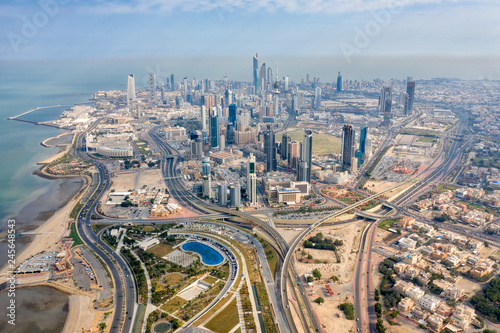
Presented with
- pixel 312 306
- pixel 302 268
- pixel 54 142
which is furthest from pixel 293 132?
pixel 312 306

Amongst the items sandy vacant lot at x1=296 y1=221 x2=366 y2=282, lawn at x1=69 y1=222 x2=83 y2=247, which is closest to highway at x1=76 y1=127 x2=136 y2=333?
lawn at x1=69 y1=222 x2=83 y2=247

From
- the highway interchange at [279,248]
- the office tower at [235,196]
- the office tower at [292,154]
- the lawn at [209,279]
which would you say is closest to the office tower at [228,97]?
the highway interchange at [279,248]

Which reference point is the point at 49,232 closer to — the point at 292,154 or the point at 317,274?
the point at 317,274

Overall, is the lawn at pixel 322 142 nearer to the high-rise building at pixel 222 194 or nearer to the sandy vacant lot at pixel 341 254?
the high-rise building at pixel 222 194

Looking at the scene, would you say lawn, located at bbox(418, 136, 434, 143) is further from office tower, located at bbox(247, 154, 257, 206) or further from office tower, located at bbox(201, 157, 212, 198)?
office tower, located at bbox(201, 157, 212, 198)

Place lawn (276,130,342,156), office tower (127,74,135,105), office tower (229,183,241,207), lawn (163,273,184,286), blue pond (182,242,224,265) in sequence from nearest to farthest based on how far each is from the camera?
1. lawn (163,273,184,286)
2. blue pond (182,242,224,265)
3. office tower (229,183,241,207)
4. lawn (276,130,342,156)
5. office tower (127,74,135,105)

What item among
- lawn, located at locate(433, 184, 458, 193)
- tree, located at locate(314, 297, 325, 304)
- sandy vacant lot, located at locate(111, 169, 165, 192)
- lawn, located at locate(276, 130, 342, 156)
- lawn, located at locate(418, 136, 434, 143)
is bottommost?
tree, located at locate(314, 297, 325, 304)
